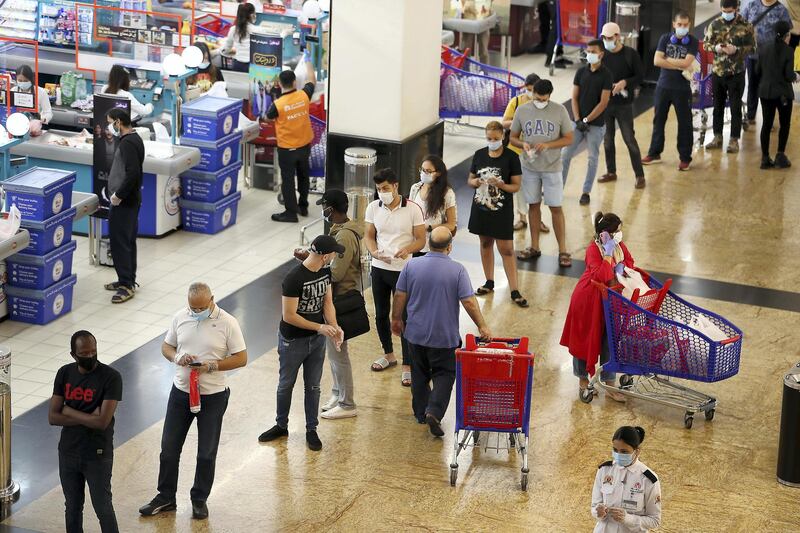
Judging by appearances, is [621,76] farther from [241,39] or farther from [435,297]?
[435,297]

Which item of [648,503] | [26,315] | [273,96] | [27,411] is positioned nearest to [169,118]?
[273,96]

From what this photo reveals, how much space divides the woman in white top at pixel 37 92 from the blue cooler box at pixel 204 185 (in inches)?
70.8

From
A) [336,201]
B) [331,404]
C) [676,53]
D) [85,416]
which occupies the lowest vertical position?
[331,404]

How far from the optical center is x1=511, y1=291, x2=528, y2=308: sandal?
1075cm

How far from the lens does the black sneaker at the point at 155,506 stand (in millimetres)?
7303

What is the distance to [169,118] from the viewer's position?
13828mm

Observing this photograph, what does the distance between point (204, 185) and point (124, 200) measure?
190 cm

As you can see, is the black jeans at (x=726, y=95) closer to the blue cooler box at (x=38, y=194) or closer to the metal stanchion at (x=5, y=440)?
the blue cooler box at (x=38, y=194)

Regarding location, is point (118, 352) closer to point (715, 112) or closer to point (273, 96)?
point (273, 96)

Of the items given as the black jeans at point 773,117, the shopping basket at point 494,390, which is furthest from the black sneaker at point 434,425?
the black jeans at point 773,117

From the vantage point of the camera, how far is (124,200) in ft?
34.9

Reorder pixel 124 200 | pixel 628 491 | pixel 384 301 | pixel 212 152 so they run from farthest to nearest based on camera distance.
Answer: pixel 212 152 < pixel 124 200 < pixel 384 301 < pixel 628 491

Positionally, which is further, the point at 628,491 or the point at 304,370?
the point at 304,370

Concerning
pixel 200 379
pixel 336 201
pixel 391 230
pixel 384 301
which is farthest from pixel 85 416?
pixel 384 301
